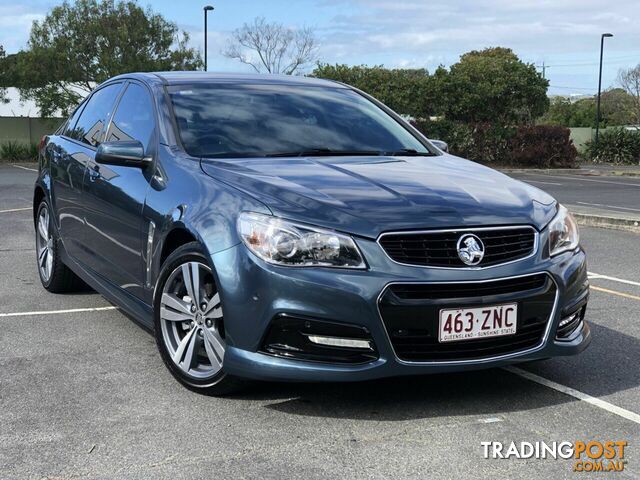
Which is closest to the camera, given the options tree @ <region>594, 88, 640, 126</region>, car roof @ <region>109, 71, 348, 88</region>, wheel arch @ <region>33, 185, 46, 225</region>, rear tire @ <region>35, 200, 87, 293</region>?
car roof @ <region>109, 71, 348, 88</region>

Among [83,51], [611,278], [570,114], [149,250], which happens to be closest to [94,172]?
[149,250]

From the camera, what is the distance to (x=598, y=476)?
2.92 metres

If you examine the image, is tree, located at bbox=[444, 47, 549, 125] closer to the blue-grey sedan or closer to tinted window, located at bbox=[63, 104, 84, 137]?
tinted window, located at bbox=[63, 104, 84, 137]

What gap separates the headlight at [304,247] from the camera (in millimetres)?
3277

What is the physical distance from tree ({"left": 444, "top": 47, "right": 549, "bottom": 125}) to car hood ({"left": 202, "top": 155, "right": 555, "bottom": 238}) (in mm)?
27920

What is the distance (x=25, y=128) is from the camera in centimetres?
3034

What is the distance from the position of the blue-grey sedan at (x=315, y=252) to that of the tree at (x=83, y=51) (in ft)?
83.7

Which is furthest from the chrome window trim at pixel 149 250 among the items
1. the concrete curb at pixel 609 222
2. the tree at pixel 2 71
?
the tree at pixel 2 71

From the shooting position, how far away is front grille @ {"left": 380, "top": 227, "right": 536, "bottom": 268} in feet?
10.8

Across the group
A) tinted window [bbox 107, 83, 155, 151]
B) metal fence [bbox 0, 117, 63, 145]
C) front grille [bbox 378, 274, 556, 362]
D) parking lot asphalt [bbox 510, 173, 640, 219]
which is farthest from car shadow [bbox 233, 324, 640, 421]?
metal fence [bbox 0, 117, 63, 145]

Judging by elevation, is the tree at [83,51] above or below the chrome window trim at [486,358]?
above

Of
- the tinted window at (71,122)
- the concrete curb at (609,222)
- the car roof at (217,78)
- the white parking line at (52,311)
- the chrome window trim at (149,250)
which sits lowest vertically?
the white parking line at (52,311)

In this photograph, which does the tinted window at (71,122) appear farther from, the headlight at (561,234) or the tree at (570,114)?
the tree at (570,114)

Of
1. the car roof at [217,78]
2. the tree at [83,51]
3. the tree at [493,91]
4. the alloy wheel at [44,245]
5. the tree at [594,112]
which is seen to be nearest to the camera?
the car roof at [217,78]
